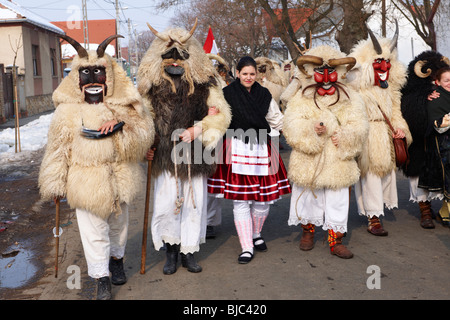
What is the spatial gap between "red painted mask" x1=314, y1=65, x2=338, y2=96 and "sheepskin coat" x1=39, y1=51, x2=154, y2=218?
6.12ft

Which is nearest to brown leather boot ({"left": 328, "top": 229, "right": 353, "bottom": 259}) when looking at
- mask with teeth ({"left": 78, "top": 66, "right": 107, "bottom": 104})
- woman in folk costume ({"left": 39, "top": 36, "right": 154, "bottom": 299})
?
woman in folk costume ({"left": 39, "top": 36, "right": 154, "bottom": 299})

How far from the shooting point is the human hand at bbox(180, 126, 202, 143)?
453cm

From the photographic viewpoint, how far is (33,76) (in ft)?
86.5

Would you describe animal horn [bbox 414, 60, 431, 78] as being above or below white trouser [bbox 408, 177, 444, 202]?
above

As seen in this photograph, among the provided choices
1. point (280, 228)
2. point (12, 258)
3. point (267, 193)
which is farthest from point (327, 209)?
point (12, 258)

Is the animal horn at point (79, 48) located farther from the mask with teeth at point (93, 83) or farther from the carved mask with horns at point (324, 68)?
the carved mask with horns at point (324, 68)

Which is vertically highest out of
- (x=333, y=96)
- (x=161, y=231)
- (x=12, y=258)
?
(x=333, y=96)

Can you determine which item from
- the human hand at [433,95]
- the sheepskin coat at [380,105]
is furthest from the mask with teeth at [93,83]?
the human hand at [433,95]

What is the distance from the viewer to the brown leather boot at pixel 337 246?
4.94m

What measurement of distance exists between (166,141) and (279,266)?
5.26 feet

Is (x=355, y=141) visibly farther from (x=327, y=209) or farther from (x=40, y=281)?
(x=40, y=281)

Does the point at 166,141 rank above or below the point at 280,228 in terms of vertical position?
above

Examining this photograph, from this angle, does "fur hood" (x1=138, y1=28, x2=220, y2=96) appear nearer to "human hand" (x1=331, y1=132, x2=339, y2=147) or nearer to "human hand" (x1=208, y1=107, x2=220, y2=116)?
"human hand" (x1=208, y1=107, x2=220, y2=116)

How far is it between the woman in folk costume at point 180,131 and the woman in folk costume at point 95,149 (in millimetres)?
396
